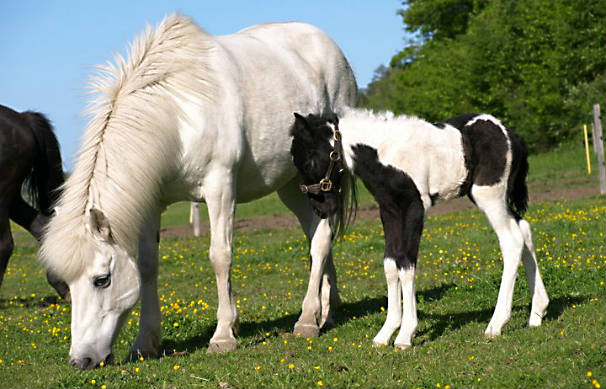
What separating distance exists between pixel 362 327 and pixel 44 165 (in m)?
5.30

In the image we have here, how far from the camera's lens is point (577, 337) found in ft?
17.8

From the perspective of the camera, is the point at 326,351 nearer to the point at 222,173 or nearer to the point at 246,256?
the point at 222,173

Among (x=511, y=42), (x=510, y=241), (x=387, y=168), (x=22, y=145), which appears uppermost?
(x=511, y=42)

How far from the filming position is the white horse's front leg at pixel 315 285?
23.1 feet

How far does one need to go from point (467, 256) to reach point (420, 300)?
2.68 meters

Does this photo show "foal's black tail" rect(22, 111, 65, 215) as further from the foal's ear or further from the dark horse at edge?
the foal's ear

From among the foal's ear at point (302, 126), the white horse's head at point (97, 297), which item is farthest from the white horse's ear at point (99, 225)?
the foal's ear at point (302, 126)

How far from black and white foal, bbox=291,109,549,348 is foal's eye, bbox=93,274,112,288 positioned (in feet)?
6.52

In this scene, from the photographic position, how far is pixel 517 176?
6297mm

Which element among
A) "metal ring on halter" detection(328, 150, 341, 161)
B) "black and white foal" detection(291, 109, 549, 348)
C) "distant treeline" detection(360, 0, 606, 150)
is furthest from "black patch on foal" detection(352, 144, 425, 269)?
"distant treeline" detection(360, 0, 606, 150)

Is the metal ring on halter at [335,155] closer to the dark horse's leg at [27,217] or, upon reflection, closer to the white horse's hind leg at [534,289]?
the white horse's hind leg at [534,289]

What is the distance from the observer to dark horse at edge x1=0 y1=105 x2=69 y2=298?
9.11 m

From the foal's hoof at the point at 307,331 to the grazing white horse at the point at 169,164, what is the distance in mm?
14

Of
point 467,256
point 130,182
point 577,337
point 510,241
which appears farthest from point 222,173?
point 467,256
